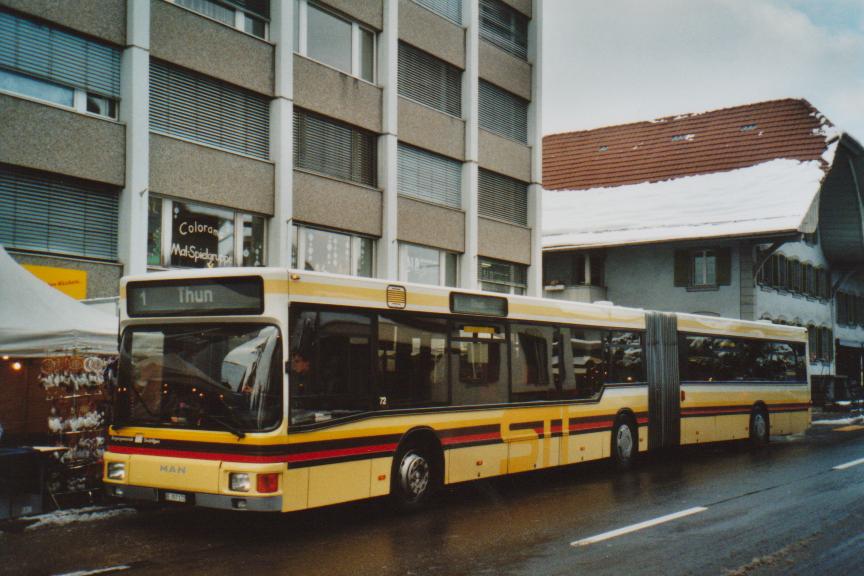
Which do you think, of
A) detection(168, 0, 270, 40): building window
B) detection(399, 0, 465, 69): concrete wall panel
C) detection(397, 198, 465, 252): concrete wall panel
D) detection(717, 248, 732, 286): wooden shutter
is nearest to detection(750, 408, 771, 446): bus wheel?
detection(397, 198, 465, 252): concrete wall panel

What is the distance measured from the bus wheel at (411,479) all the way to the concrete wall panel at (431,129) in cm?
1467

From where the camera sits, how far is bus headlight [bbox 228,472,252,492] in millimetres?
8688

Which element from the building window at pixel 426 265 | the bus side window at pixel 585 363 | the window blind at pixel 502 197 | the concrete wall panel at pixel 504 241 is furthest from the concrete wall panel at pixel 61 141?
the window blind at pixel 502 197

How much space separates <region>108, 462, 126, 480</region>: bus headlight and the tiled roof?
118ft

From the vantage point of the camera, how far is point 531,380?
1307cm

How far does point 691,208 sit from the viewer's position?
129ft

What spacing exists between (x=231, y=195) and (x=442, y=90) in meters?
8.72

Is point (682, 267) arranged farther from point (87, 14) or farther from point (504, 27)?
point (87, 14)

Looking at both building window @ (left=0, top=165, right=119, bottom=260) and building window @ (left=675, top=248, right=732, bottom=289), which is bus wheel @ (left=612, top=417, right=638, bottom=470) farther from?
building window @ (left=675, top=248, right=732, bottom=289)

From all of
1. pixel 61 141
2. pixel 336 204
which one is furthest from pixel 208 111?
pixel 336 204

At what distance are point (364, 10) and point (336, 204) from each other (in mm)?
5096

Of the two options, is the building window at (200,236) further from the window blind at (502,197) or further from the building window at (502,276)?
the window blind at (502,197)

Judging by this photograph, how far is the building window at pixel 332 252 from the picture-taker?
845 inches

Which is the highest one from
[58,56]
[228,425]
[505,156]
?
[505,156]
